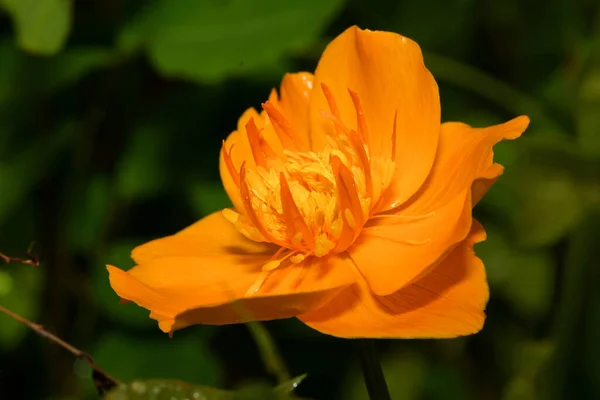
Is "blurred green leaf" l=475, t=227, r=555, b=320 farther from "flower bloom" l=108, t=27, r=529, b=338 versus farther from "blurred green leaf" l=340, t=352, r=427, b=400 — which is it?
"flower bloom" l=108, t=27, r=529, b=338

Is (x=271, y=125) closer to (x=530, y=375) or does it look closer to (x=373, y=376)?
(x=373, y=376)

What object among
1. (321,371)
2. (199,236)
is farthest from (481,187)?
(321,371)

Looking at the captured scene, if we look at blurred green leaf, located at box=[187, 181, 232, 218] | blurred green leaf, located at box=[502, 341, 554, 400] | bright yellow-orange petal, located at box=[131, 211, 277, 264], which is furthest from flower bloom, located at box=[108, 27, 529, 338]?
blurred green leaf, located at box=[187, 181, 232, 218]

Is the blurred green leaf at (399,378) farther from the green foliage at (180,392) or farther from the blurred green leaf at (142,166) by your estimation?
the green foliage at (180,392)

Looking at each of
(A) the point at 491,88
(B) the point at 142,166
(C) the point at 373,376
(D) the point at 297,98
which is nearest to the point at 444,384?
(A) the point at 491,88

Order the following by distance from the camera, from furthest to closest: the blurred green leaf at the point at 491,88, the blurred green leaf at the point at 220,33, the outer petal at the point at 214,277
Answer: the blurred green leaf at the point at 491,88 → the blurred green leaf at the point at 220,33 → the outer petal at the point at 214,277

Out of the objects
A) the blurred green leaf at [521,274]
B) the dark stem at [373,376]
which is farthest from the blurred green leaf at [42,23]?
the blurred green leaf at [521,274]
